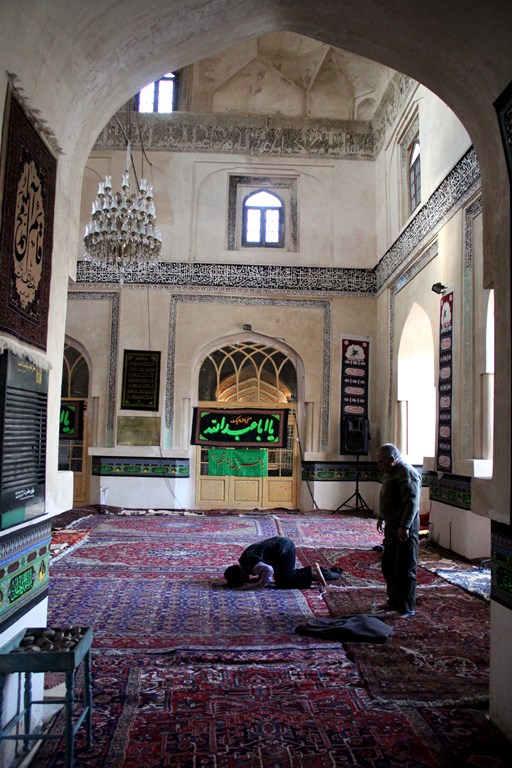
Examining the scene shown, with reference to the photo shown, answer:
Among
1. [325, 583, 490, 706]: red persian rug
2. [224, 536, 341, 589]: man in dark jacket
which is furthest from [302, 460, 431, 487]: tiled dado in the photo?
[325, 583, 490, 706]: red persian rug

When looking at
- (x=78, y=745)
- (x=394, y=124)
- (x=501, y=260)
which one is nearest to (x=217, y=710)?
(x=78, y=745)

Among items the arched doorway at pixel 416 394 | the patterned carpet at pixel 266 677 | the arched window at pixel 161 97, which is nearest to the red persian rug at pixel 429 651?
the patterned carpet at pixel 266 677

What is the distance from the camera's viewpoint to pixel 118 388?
8.76m

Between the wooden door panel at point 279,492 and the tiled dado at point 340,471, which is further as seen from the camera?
the wooden door panel at point 279,492

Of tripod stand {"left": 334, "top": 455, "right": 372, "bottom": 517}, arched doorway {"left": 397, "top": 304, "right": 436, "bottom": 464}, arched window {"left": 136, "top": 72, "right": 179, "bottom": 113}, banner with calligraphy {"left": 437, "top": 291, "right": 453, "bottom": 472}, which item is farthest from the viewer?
arched window {"left": 136, "top": 72, "right": 179, "bottom": 113}

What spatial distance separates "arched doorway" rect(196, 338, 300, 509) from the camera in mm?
8914

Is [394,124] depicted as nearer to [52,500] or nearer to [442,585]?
[442,585]

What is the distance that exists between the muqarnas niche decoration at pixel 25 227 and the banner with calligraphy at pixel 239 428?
255 inches

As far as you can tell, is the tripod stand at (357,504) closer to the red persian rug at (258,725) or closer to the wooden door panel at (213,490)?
the wooden door panel at (213,490)

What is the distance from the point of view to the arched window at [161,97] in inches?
371

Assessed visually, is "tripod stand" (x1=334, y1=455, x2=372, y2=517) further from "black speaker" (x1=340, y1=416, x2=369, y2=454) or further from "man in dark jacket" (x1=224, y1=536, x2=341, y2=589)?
"man in dark jacket" (x1=224, y1=536, x2=341, y2=589)

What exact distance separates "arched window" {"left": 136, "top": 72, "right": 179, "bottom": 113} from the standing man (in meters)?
7.52

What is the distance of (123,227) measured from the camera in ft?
21.5

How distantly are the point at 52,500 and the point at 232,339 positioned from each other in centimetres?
674
